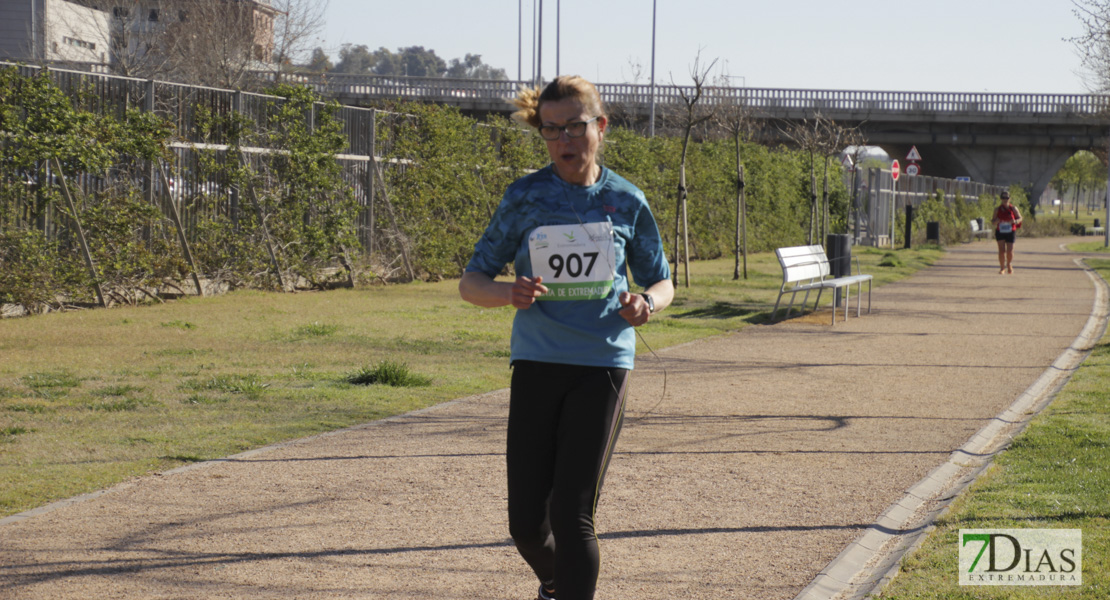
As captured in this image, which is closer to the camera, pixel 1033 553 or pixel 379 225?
pixel 1033 553

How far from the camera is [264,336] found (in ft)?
41.8

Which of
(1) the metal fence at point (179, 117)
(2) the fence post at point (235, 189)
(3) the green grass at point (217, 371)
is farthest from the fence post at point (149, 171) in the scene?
(2) the fence post at point (235, 189)

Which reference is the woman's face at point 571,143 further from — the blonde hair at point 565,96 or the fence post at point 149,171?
the fence post at point 149,171

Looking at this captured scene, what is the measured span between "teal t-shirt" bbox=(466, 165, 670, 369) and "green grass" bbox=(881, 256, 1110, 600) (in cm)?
161

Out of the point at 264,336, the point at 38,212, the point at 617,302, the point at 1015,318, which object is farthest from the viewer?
the point at 1015,318

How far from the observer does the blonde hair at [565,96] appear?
3.84 m

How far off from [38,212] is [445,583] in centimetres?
1061

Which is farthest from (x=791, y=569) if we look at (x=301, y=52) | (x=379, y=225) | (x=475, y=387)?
(x=301, y=52)

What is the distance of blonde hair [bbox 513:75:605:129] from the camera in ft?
12.6

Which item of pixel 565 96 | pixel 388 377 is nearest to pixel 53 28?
pixel 388 377

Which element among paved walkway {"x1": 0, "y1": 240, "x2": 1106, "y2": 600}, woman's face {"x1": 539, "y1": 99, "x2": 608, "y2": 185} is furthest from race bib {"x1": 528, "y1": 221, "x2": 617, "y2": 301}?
paved walkway {"x1": 0, "y1": 240, "x2": 1106, "y2": 600}

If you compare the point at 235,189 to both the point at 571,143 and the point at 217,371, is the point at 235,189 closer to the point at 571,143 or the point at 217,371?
the point at 217,371

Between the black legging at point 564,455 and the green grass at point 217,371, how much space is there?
2919 millimetres

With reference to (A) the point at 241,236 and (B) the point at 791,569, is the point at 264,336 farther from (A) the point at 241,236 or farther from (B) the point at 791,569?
(B) the point at 791,569
